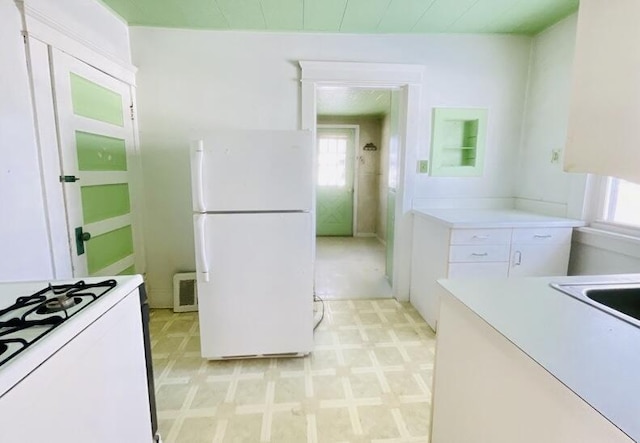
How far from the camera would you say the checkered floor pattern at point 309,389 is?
1.58 metres

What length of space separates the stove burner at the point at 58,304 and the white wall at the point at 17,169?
87cm

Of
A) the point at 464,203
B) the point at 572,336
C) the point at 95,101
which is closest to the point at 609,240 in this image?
the point at 464,203

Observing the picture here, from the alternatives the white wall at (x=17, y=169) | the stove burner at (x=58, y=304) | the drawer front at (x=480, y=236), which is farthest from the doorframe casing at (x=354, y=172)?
the stove burner at (x=58, y=304)

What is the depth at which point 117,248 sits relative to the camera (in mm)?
2426

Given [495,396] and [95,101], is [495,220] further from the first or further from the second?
[95,101]

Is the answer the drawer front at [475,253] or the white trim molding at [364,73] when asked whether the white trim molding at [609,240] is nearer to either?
the drawer front at [475,253]

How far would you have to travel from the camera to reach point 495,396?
88 cm

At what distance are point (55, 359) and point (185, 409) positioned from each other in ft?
4.05

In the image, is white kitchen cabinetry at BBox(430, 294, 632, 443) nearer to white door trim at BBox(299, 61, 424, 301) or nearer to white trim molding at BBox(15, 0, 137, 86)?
white door trim at BBox(299, 61, 424, 301)

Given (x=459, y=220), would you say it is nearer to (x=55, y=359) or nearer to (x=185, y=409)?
(x=185, y=409)

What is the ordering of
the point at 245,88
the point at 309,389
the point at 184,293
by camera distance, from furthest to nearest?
the point at 184,293 < the point at 245,88 < the point at 309,389

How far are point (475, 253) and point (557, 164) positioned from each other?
3.74ft

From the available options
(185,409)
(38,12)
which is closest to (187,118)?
(38,12)

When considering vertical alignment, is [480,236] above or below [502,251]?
above
